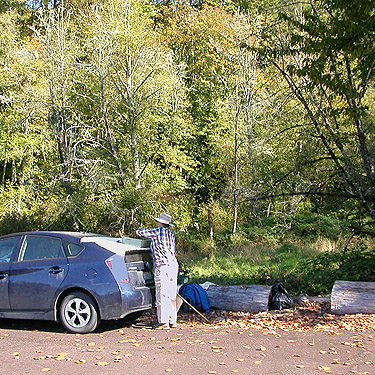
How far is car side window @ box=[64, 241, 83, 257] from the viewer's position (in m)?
8.71

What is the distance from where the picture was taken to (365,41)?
9578 mm

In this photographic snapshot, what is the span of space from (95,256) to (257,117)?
19.2 metres

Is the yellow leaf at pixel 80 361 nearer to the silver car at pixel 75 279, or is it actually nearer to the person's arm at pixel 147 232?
the silver car at pixel 75 279

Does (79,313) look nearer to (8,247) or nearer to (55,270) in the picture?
(55,270)

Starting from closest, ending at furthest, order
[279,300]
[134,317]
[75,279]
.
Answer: [75,279], [134,317], [279,300]

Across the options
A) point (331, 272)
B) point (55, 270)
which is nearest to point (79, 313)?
point (55, 270)

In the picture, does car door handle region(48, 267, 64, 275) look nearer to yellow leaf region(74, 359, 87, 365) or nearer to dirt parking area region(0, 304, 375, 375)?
dirt parking area region(0, 304, 375, 375)

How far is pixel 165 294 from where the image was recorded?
8797 millimetres

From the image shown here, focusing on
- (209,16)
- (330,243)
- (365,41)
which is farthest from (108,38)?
(209,16)

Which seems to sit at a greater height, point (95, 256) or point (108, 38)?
point (108, 38)

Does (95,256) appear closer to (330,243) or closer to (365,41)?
(365,41)

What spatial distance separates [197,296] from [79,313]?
2.59 m

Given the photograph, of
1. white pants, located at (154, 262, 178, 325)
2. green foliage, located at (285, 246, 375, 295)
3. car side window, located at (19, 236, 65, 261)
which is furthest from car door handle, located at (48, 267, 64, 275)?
green foliage, located at (285, 246, 375, 295)

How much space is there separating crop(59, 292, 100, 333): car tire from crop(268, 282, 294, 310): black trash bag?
11.3ft
